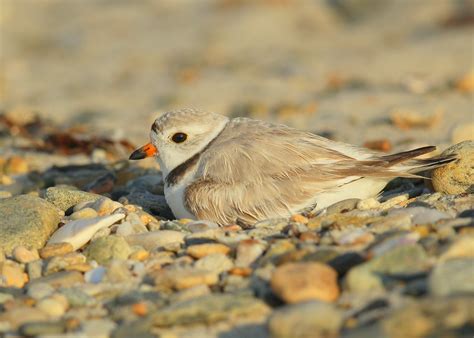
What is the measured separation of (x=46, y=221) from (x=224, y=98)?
6156mm

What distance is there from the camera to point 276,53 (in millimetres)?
13633

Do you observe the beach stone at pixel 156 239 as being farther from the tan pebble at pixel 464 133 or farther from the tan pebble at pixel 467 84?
the tan pebble at pixel 467 84

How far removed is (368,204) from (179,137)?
3.97ft

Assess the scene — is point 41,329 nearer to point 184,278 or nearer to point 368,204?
point 184,278

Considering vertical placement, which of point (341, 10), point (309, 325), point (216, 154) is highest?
point (341, 10)

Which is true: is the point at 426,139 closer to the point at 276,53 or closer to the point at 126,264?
the point at 126,264

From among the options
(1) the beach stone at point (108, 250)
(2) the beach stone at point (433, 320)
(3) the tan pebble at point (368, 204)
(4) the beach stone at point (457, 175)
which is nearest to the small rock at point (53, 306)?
(1) the beach stone at point (108, 250)

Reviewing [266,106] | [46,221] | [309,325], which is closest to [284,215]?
[46,221]

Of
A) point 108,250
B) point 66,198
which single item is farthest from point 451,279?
point 66,198

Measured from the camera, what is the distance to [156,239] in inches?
160

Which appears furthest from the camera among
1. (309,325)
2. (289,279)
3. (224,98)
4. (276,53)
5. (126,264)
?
(276,53)

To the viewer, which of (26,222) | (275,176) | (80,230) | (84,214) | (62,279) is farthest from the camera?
(84,214)

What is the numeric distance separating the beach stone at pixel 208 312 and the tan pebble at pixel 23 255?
1106mm

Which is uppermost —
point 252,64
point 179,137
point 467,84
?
point 252,64
